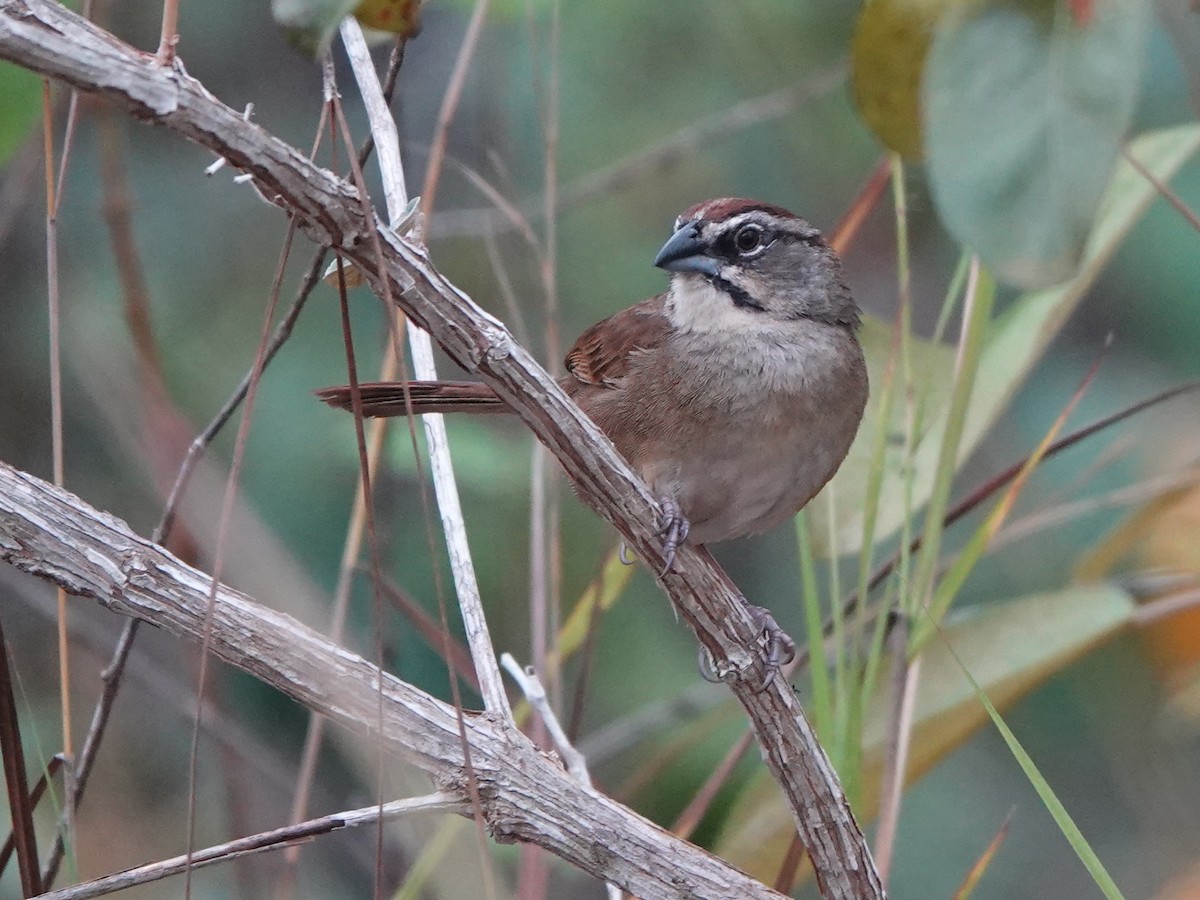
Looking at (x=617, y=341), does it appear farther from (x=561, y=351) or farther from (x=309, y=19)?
(x=309, y=19)

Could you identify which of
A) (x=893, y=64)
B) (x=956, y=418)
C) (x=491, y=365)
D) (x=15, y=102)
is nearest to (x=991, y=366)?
(x=956, y=418)

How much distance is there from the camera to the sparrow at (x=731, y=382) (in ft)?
7.65

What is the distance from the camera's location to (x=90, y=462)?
11.7ft

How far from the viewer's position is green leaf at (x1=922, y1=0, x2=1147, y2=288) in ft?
3.70

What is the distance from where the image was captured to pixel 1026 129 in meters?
1.15

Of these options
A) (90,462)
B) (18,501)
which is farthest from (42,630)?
(18,501)

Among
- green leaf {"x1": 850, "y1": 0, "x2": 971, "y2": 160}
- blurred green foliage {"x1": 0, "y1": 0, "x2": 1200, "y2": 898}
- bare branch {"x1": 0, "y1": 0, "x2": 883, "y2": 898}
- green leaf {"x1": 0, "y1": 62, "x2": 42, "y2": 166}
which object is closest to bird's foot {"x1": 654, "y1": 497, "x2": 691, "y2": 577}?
bare branch {"x1": 0, "y1": 0, "x2": 883, "y2": 898}

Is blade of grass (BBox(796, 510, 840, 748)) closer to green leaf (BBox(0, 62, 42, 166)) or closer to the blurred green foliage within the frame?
the blurred green foliage

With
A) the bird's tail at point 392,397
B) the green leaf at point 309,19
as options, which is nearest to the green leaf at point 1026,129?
the green leaf at point 309,19

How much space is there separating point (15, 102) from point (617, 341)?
3.93ft

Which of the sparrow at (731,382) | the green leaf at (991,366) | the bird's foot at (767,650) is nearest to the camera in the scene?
the bird's foot at (767,650)

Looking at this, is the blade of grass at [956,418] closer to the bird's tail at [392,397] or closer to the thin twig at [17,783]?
the bird's tail at [392,397]

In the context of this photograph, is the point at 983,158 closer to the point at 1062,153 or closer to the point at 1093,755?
the point at 1062,153

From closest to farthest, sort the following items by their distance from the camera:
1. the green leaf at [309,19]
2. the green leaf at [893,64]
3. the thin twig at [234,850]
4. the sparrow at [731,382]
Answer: the green leaf at [309,19]
the green leaf at [893,64]
the thin twig at [234,850]
the sparrow at [731,382]
